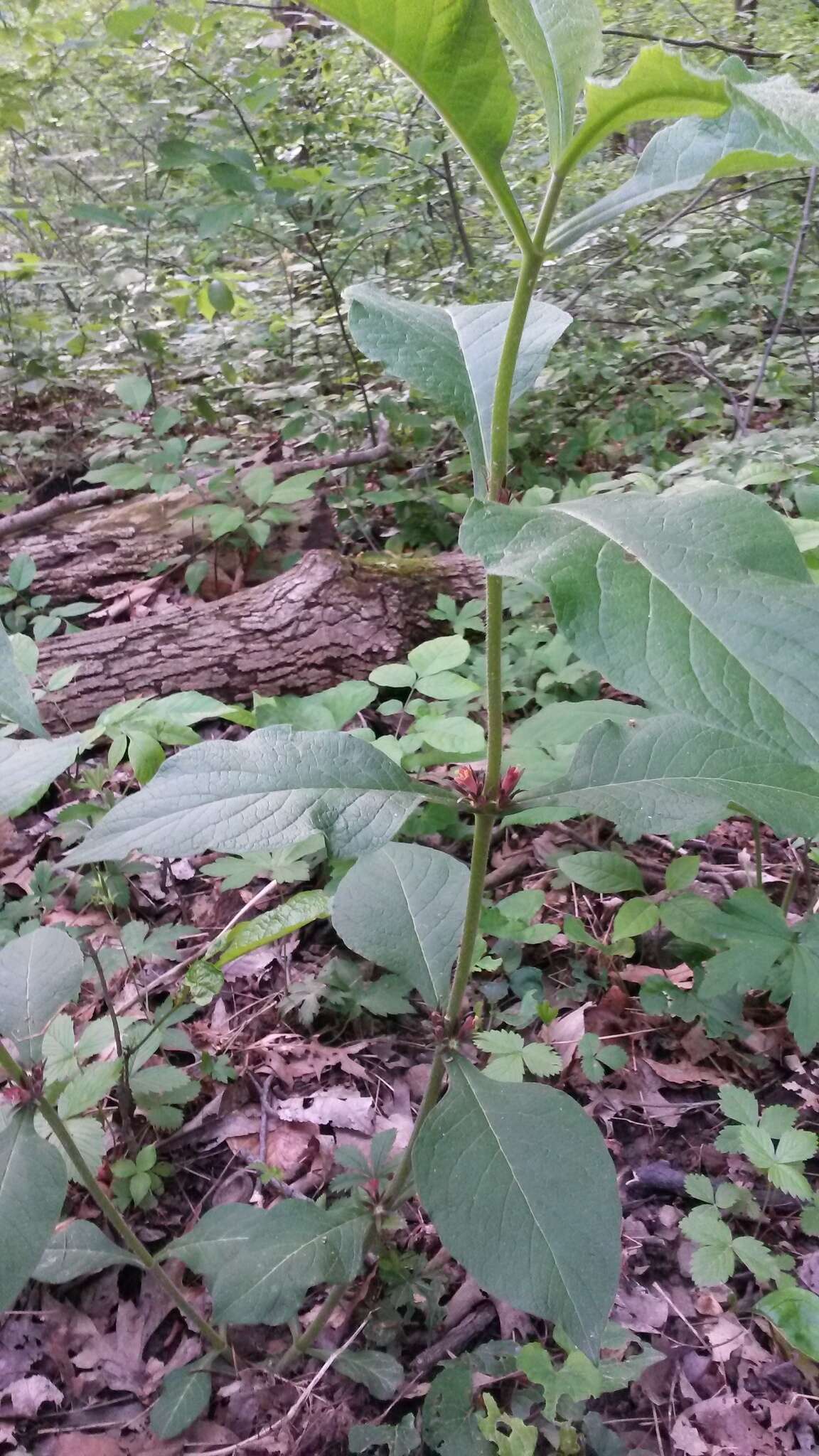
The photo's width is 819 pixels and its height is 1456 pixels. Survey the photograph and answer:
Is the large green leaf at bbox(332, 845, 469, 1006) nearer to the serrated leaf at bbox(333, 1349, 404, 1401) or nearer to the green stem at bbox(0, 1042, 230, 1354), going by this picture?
the green stem at bbox(0, 1042, 230, 1354)

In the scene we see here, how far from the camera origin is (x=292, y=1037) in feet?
6.17

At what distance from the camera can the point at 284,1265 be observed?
1157 millimetres

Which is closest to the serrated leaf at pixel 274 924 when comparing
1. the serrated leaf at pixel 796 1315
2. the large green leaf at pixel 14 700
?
the large green leaf at pixel 14 700

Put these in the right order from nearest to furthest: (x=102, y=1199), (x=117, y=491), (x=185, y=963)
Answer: (x=102, y=1199) < (x=185, y=963) < (x=117, y=491)

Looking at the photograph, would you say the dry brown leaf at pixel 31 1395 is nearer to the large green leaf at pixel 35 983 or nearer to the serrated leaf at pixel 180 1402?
the serrated leaf at pixel 180 1402

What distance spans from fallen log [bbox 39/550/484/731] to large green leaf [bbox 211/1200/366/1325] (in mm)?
1835

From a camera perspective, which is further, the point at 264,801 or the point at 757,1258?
the point at 757,1258

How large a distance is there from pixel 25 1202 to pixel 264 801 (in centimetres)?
55

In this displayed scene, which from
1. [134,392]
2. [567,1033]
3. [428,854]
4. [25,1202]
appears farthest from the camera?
[134,392]

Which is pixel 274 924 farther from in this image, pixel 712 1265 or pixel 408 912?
pixel 712 1265

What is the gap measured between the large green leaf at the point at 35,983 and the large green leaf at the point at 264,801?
1.32 ft

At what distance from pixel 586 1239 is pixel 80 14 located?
5.37 metres

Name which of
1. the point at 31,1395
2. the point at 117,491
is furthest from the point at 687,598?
the point at 117,491

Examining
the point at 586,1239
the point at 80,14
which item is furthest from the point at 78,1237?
the point at 80,14
